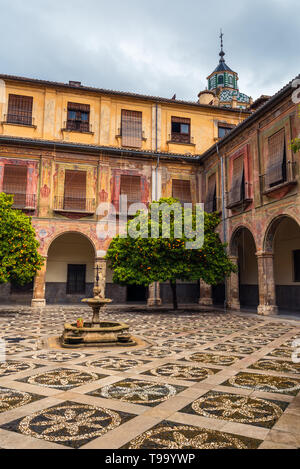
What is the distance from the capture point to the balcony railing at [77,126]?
732 inches

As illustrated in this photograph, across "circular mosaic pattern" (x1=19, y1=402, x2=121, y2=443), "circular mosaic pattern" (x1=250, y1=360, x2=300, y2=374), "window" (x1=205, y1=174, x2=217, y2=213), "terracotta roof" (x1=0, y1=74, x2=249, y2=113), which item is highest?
"terracotta roof" (x1=0, y1=74, x2=249, y2=113)

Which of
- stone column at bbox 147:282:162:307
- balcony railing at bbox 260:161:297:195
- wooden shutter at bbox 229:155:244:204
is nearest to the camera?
balcony railing at bbox 260:161:297:195

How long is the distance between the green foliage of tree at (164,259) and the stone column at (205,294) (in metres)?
4.35

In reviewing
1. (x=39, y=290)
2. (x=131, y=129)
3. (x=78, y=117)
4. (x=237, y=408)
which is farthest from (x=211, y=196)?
(x=237, y=408)

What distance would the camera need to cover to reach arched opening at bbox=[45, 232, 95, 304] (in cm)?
1939

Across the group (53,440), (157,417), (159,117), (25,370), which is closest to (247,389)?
(157,417)

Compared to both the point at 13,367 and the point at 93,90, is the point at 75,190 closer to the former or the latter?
the point at 93,90

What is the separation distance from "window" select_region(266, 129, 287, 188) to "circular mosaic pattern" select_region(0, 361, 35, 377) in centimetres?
1068

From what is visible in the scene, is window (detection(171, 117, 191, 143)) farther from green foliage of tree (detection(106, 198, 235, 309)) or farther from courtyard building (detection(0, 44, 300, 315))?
green foliage of tree (detection(106, 198, 235, 309))

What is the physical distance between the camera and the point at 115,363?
542 cm

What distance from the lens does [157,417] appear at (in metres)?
3.24

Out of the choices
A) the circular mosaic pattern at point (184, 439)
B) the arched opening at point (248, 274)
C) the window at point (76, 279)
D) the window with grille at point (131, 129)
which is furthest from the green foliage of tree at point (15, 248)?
the circular mosaic pattern at point (184, 439)

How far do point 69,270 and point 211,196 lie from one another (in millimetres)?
8735

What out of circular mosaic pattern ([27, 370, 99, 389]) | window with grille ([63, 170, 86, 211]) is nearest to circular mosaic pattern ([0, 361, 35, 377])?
circular mosaic pattern ([27, 370, 99, 389])
